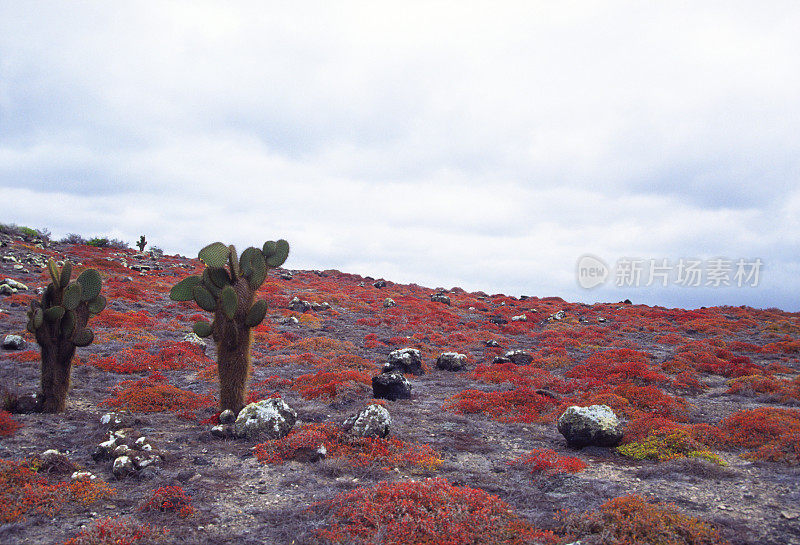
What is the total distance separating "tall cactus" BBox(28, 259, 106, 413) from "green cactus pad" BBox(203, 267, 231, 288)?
9.76 ft

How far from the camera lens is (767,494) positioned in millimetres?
7250

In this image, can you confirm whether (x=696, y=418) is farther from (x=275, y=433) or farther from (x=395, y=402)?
(x=275, y=433)

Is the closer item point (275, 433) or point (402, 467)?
point (402, 467)

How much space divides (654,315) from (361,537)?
114 ft

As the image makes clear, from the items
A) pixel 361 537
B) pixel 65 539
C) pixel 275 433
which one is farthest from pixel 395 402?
pixel 65 539

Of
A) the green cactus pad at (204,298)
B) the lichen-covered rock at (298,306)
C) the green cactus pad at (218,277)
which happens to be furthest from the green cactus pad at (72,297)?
the lichen-covered rock at (298,306)

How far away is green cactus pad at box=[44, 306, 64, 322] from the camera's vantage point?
10.6 meters

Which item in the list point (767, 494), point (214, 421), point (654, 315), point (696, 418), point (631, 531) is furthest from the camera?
point (654, 315)

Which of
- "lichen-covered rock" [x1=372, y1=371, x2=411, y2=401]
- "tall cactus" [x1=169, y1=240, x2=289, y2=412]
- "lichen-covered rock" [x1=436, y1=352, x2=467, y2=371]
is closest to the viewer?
"tall cactus" [x1=169, y1=240, x2=289, y2=412]

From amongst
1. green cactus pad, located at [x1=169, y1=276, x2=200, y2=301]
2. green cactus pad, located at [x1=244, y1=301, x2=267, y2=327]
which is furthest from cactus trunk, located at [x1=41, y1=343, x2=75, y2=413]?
green cactus pad, located at [x1=244, y1=301, x2=267, y2=327]

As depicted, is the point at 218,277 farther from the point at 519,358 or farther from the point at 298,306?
the point at 298,306

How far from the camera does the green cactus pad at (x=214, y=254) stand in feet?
36.4

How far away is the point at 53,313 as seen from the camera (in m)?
10.6

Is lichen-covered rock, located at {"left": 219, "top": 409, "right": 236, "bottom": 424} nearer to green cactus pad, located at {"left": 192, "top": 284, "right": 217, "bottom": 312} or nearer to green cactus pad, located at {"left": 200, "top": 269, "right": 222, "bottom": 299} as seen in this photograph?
green cactus pad, located at {"left": 192, "top": 284, "right": 217, "bottom": 312}
